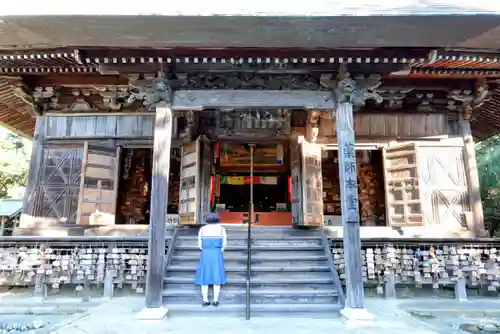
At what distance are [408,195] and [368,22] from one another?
451cm

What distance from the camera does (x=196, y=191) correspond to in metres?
7.85

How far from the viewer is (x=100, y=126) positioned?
27.1 feet

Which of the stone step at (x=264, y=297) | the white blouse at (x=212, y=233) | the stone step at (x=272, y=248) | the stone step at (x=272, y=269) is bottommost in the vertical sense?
the stone step at (x=264, y=297)

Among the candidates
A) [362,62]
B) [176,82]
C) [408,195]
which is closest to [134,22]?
[176,82]

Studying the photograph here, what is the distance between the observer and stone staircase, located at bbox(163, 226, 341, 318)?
5.20 metres

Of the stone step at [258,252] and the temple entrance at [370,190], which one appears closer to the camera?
the stone step at [258,252]

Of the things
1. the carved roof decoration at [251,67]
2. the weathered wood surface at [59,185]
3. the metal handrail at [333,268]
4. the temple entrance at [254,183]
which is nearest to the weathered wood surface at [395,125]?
the carved roof decoration at [251,67]

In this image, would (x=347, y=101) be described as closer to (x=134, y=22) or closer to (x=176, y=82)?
(x=176, y=82)

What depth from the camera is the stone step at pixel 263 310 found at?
5125mm

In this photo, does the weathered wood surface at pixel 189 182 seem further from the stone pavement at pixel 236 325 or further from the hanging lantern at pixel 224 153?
the stone pavement at pixel 236 325

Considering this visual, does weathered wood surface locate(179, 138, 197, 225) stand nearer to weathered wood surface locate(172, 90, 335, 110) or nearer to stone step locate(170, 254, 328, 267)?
stone step locate(170, 254, 328, 267)

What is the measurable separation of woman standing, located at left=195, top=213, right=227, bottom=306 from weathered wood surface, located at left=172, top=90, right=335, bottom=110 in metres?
2.06

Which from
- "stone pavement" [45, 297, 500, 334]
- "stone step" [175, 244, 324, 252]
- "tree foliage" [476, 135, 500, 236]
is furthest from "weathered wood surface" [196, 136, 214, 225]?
"tree foliage" [476, 135, 500, 236]

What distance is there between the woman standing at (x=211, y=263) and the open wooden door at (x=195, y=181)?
7.70 ft
